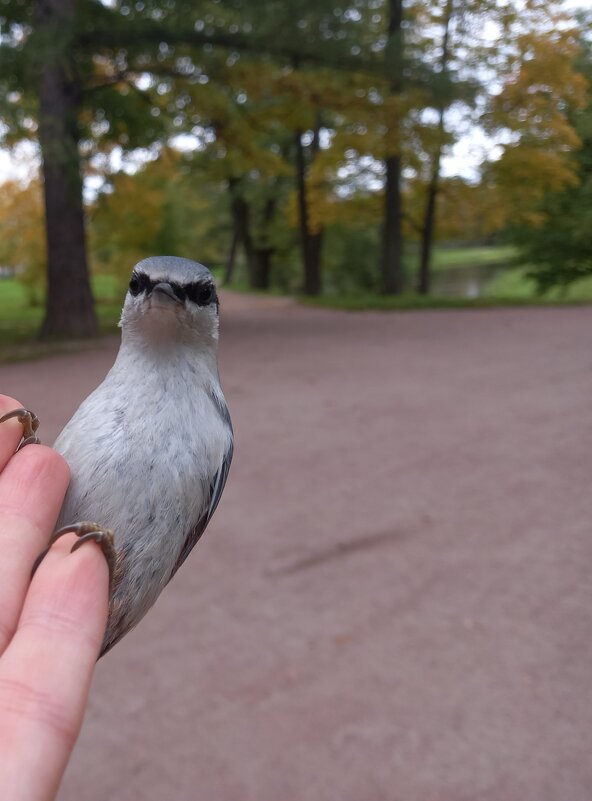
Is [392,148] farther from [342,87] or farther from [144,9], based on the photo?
[144,9]

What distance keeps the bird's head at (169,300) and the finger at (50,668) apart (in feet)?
1.44

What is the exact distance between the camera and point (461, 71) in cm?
1224

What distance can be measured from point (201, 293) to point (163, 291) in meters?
0.11

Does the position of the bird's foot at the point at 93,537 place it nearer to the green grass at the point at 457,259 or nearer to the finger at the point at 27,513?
the finger at the point at 27,513

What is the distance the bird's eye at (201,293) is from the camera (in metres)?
1.35

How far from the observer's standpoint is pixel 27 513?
1.19 meters

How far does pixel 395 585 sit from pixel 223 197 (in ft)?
85.0

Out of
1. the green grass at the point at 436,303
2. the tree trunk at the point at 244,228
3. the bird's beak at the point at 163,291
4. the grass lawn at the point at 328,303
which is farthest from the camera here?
the tree trunk at the point at 244,228

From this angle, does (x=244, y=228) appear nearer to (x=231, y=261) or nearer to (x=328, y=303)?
(x=231, y=261)

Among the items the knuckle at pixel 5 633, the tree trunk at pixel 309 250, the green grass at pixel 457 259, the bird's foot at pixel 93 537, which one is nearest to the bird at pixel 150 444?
the bird's foot at pixel 93 537

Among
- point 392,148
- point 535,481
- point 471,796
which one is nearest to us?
point 471,796

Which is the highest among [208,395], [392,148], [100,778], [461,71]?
[461,71]

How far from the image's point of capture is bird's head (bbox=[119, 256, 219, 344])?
1.30 metres

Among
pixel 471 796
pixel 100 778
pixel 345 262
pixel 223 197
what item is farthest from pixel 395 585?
pixel 345 262
